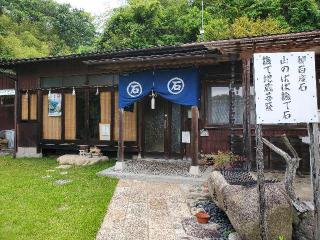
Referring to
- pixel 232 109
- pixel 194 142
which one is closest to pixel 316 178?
pixel 194 142

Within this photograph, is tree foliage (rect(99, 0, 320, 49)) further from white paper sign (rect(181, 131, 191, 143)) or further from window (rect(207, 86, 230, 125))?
white paper sign (rect(181, 131, 191, 143))

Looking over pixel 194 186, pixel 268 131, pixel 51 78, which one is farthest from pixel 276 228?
pixel 51 78

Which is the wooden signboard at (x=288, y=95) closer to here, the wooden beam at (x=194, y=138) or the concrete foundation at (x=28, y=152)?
the wooden beam at (x=194, y=138)

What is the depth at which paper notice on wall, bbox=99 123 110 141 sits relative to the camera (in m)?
13.5

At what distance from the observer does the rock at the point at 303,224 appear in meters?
5.21

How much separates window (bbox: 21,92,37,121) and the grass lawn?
12.5ft

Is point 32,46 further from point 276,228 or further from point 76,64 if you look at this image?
point 276,228

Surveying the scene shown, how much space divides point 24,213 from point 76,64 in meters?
8.54

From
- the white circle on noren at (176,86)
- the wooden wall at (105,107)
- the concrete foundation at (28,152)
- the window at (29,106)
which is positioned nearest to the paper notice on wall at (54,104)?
the window at (29,106)

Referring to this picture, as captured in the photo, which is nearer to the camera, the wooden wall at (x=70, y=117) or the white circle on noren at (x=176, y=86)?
the white circle on noren at (x=176, y=86)

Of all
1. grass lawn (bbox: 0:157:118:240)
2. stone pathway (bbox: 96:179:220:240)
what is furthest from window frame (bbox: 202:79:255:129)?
grass lawn (bbox: 0:157:118:240)

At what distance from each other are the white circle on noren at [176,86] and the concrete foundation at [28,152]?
748 centimetres

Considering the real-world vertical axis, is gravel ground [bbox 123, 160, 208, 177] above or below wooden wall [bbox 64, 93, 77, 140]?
below

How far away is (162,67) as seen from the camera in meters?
10.3
